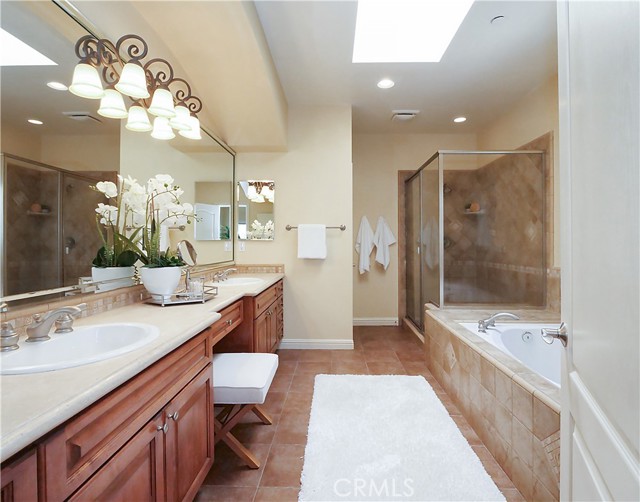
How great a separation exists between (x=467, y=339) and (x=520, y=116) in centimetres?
264

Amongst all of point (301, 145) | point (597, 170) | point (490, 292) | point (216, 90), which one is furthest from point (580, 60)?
point (490, 292)

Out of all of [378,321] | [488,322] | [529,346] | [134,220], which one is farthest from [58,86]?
[378,321]

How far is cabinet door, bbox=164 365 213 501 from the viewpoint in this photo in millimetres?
977

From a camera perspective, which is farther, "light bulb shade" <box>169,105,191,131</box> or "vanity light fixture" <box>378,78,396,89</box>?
"vanity light fixture" <box>378,78,396,89</box>

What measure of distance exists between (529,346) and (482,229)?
154 cm

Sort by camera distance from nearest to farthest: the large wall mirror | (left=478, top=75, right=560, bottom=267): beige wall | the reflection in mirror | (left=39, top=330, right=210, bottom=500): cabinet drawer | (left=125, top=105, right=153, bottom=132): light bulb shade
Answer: (left=39, top=330, right=210, bottom=500): cabinet drawer < the large wall mirror < (left=125, top=105, right=153, bottom=132): light bulb shade < (left=478, top=75, right=560, bottom=267): beige wall < the reflection in mirror

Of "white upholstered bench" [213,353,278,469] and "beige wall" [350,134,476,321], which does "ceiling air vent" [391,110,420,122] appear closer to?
"beige wall" [350,134,476,321]

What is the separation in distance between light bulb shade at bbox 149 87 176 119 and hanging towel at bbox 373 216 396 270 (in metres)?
3.00

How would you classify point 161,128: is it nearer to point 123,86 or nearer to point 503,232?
point 123,86

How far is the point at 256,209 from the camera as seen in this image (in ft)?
10.8

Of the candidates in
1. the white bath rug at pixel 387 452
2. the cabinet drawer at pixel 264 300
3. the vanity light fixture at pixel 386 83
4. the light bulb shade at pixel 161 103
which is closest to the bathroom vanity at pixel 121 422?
the white bath rug at pixel 387 452

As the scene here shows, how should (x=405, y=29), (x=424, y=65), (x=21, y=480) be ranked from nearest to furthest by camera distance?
(x=21, y=480) → (x=405, y=29) → (x=424, y=65)

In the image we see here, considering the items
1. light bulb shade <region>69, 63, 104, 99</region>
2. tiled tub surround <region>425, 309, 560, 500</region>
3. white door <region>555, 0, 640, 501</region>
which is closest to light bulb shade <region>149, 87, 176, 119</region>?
light bulb shade <region>69, 63, 104, 99</region>

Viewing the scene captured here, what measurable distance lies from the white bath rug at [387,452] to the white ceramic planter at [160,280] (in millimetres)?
1124
